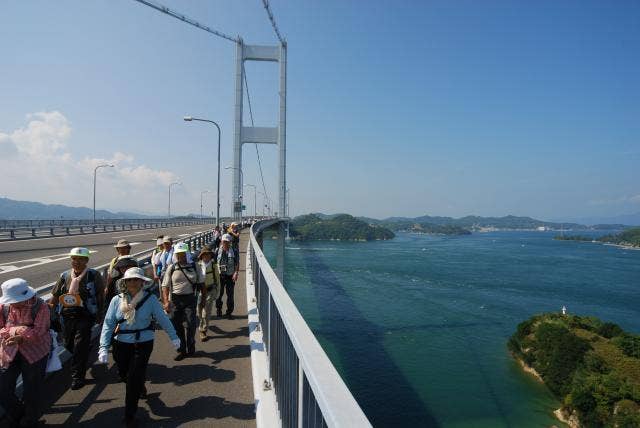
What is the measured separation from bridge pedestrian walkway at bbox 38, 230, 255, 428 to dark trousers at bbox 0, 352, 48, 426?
0.82 ft

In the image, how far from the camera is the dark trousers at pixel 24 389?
2.90 metres

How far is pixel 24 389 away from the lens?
9.57 feet

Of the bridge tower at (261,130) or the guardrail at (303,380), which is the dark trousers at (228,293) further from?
the bridge tower at (261,130)

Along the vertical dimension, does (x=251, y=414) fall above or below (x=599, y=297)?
above

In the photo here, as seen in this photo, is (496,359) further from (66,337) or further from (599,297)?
(66,337)

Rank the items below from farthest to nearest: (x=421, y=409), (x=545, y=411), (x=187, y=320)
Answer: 1. (x=545, y=411)
2. (x=421, y=409)
3. (x=187, y=320)

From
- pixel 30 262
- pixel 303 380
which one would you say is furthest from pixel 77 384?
pixel 30 262

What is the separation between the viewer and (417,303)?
41844mm

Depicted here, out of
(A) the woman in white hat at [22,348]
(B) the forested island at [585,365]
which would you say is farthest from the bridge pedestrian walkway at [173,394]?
(B) the forested island at [585,365]

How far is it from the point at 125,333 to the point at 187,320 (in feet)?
4.99

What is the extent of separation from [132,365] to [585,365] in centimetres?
3675

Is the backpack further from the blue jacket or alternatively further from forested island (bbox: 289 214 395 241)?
forested island (bbox: 289 214 395 241)

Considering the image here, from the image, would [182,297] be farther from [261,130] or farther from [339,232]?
[339,232]

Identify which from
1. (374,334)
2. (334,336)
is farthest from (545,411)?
(334,336)
